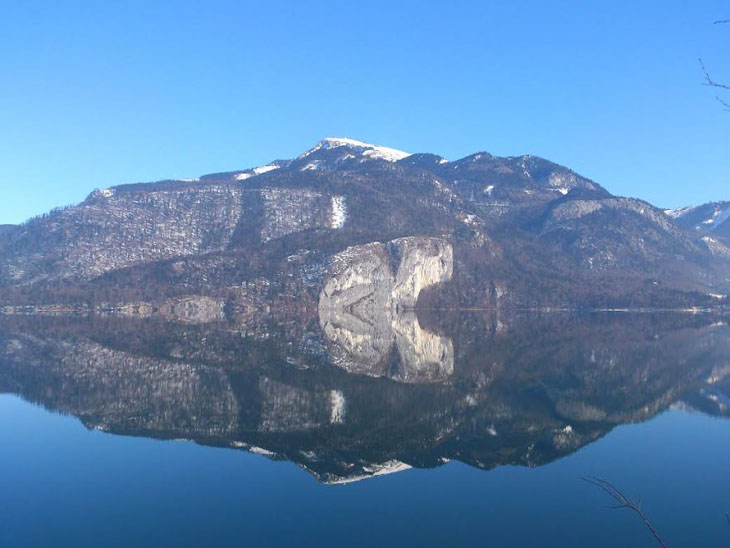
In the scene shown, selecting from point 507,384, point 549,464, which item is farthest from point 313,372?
point 549,464

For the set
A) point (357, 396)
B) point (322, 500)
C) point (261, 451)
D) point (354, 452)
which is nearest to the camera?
point (322, 500)

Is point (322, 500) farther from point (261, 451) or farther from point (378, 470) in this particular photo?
point (261, 451)

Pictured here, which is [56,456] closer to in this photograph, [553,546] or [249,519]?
[249,519]

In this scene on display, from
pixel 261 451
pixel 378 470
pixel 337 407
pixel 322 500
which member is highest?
pixel 337 407

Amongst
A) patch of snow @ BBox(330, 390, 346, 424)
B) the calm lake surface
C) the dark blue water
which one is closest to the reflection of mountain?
patch of snow @ BBox(330, 390, 346, 424)

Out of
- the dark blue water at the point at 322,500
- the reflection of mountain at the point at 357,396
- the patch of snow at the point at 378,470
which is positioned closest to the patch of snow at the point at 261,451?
the reflection of mountain at the point at 357,396

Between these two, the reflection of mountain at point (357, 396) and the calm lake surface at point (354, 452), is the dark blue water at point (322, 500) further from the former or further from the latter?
the reflection of mountain at point (357, 396)

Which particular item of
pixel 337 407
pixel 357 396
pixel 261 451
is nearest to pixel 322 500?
pixel 261 451

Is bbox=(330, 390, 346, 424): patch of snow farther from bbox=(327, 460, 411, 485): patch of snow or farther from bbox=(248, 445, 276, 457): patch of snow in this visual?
bbox=(327, 460, 411, 485): patch of snow
